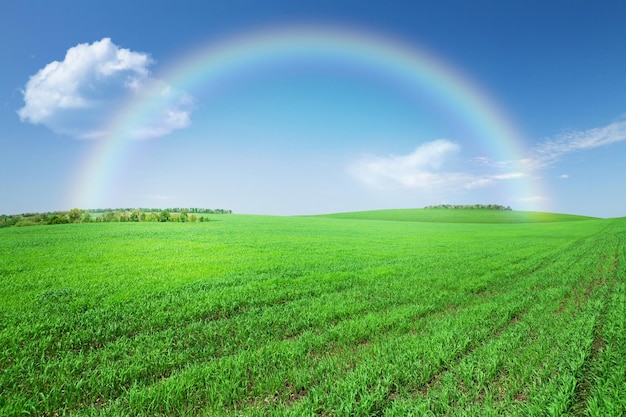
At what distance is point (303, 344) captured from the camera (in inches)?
233

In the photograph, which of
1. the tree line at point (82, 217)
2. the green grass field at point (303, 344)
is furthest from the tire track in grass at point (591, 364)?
the tree line at point (82, 217)

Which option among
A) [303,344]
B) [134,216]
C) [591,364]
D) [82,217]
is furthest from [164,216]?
[591,364]

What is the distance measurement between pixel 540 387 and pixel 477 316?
3378 mm

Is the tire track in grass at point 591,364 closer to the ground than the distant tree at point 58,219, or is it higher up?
closer to the ground

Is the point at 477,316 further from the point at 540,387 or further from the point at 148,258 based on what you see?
the point at 148,258

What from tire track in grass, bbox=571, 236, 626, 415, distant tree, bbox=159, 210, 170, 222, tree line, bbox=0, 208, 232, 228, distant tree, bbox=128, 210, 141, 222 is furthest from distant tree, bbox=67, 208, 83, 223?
tire track in grass, bbox=571, 236, 626, 415

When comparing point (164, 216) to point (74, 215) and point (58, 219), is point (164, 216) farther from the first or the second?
point (58, 219)

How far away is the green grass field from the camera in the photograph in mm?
4176

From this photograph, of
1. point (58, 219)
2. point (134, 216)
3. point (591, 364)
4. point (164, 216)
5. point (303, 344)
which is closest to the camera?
point (591, 364)

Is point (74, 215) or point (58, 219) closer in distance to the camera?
point (58, 219)

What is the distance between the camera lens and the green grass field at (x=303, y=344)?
418 cm

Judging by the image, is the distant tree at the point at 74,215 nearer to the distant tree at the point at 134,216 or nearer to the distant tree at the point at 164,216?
the distant tree at the point at 134,216

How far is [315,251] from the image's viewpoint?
63.7 ft

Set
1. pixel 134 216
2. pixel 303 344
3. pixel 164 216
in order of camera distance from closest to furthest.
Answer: pixel 303 344 → pixel 134 216 → pixel 164 216
